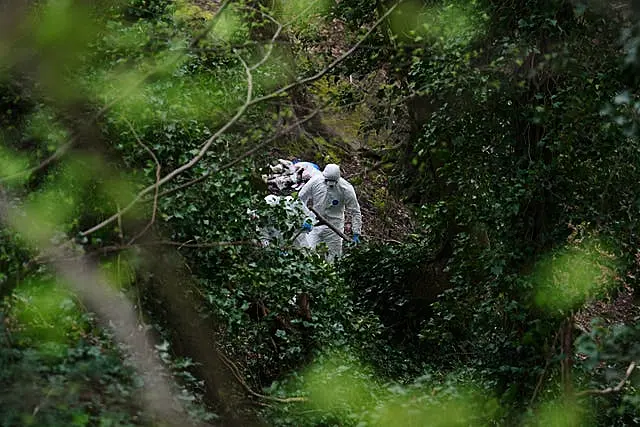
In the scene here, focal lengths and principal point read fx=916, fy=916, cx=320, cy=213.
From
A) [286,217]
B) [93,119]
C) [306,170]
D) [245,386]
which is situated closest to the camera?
[93,119]

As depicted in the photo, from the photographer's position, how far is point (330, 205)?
40.7 ft

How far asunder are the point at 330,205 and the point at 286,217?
15.0ft

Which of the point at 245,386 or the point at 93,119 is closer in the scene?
the point at 93,119

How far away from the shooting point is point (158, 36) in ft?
20.8

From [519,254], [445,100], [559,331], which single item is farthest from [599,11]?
[559,331]

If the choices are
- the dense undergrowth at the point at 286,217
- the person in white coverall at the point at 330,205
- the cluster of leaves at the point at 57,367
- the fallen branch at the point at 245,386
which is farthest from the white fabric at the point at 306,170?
the cluster of leaves at the point at 57,367

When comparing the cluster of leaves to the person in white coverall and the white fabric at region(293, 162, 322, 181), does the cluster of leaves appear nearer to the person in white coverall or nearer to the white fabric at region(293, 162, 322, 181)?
the person in white coverall

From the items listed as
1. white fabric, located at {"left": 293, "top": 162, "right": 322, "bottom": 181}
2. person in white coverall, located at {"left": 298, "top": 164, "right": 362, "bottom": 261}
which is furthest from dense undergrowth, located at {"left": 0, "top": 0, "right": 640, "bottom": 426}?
white fabric, located at {"left": 293, "top": 162, "right": 322, "bottom": 181}

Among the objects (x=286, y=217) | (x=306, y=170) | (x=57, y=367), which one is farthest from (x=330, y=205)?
(x=57, y=367)

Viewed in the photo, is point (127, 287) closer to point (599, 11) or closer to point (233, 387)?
point (233, 387)

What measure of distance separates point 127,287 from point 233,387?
1.12 metres

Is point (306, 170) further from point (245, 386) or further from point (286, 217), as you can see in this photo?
point (245, 386)

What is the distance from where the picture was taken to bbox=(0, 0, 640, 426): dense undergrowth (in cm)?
514

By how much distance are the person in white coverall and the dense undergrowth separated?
130 inches
